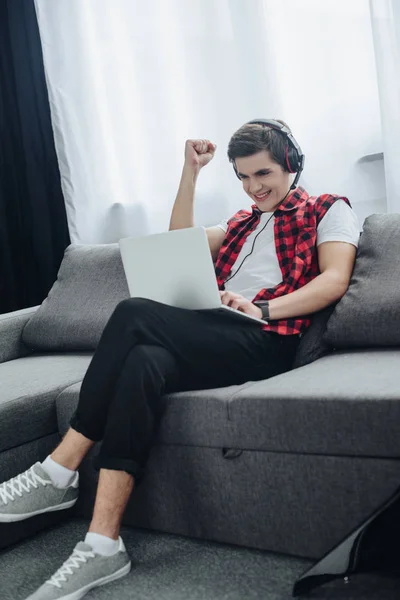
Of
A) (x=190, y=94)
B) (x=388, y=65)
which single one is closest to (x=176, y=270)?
(x=388, y=65)

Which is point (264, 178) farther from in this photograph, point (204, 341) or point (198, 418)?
point (198, 418)

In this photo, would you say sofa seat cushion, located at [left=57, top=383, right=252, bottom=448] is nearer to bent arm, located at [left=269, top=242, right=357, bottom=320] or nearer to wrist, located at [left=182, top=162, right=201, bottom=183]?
bent arm, located at [left=269, top=242, right=357, bottom=320]

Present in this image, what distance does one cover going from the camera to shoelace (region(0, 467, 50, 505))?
1.73m

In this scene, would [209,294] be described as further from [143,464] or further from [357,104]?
[357,104]

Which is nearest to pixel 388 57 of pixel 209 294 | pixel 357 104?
pixel 357 104

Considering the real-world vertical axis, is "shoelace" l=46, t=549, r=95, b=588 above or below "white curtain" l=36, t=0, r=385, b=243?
below

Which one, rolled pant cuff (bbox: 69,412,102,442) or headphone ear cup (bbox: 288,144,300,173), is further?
headphone ear cup (bbox: 288,144,300,173)

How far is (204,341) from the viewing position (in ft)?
5.87

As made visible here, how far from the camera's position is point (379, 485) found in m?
1.48

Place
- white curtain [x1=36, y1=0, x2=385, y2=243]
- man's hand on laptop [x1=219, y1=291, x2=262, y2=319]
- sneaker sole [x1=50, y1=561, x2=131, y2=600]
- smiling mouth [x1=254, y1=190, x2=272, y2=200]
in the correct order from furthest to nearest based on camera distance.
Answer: white curtain [x1=36, y1=0, x2=385, y2=243] → smiling mouth [x1=254, y1=190, x2=272, y2=200] → man's hand on laptop [x1=219, y1=291, x2=262, y2=319] → sneaker sole [x1=50, y1=561, x2=131, y2=600]

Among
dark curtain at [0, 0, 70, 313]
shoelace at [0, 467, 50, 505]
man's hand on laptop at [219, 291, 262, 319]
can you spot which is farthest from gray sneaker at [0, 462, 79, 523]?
dark curtain at [0, 0, 70, 313]

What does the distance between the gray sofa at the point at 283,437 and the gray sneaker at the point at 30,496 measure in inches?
7.8

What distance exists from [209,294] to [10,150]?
2.02 metres

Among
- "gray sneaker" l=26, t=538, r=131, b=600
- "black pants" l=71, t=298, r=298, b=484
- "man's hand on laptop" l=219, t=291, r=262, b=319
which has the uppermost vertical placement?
"man's hand on laptop" l=219, t=291, r=262, b=319
